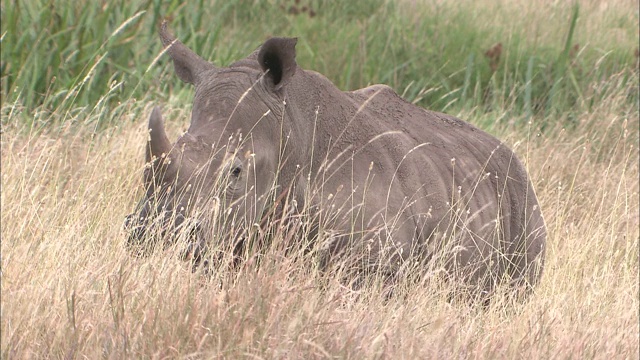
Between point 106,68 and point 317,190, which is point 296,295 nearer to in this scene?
point 317,190

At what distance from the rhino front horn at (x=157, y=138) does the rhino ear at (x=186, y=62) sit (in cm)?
57

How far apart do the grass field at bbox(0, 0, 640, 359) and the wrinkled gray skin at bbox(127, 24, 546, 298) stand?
225mm

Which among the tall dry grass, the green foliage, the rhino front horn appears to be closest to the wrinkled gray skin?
the rhino front horn

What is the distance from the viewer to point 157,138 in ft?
14.3

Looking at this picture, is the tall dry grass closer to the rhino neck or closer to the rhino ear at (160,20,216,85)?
the rhino neck

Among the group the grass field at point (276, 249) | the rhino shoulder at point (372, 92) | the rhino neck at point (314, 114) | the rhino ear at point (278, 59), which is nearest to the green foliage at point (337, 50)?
the grass field at point (276, 249)

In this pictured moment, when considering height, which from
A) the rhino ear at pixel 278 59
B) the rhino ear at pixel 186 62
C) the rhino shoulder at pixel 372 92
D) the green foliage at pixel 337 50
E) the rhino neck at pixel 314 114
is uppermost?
the rhino ear at pixel 278 59

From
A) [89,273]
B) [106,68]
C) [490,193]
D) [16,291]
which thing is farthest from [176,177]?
[106,68]

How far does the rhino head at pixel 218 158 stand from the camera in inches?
167

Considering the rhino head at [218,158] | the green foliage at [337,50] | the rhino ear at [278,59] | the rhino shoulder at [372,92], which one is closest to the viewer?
the rhino head at [218,158]

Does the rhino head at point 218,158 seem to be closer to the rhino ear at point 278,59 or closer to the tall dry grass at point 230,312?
the rhino ear at point 278,59

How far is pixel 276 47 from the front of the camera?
461 centimetres

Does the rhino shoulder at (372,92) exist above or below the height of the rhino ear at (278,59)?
below

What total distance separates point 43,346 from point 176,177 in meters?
0.92
